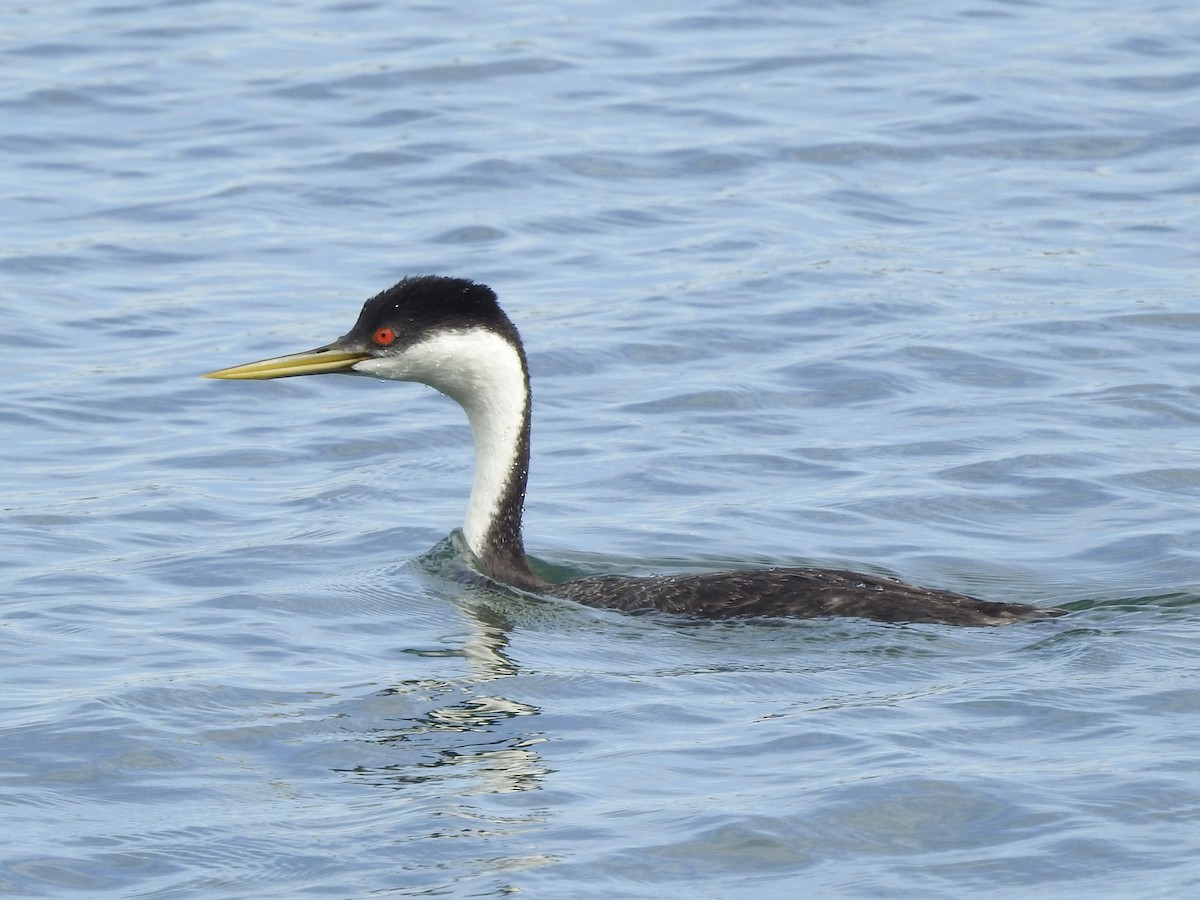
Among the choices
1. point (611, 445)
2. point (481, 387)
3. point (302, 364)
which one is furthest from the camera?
point (611, 445)

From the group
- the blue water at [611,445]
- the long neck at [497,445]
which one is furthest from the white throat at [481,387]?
the blue water at [611,445]

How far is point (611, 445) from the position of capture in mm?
12250

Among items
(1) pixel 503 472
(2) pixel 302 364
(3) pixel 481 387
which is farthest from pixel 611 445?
(2) pixel 302 364

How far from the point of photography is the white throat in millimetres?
9891

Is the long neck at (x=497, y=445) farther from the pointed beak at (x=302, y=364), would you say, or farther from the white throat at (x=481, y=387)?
the pointed beak at (x=302, y=364)

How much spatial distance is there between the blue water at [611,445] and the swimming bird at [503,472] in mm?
172

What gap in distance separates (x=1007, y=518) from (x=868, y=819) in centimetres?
422

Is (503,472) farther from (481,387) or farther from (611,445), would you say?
(611,445)

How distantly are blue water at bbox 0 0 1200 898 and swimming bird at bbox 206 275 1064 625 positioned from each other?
0.56 ft

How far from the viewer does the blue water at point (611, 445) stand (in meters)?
7.30

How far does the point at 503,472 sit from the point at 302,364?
1.04m

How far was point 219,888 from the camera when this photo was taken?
6832 mm

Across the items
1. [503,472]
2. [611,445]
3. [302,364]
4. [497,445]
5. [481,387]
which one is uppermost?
[302,364]

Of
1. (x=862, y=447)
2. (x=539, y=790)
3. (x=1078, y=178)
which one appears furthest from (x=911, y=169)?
(x=539, y=790)
